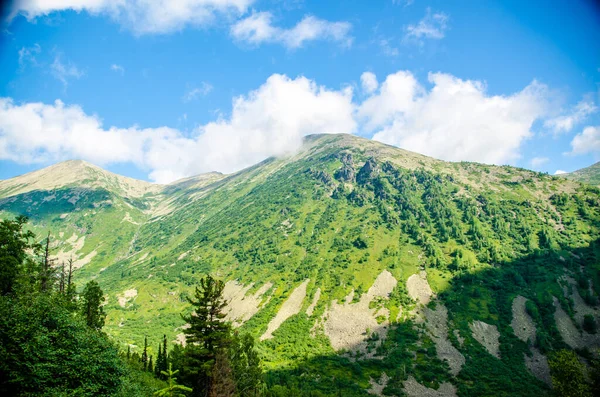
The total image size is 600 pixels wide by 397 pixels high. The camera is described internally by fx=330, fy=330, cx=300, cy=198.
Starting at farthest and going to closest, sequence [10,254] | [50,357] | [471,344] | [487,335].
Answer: [487,335], [471,344], [10,254], [50,357]

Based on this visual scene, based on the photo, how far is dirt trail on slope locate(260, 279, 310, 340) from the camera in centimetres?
15312

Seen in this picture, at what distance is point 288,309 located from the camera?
16475 cm

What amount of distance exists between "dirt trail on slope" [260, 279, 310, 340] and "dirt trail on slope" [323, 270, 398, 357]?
18.3m

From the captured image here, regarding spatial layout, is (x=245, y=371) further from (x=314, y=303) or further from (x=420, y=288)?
(x=420, y=288)

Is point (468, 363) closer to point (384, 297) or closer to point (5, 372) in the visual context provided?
point (384, 297)

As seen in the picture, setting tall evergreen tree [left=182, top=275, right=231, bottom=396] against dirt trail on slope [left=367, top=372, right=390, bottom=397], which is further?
dirt trail on slope [left=367, top=372, right=390, bottom=397]

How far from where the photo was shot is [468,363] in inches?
4503

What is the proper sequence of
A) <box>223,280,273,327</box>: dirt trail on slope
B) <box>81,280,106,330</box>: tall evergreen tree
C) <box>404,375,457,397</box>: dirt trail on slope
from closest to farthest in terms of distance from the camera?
<box>81,280,106,330</box>: tall evergreen tree → <box>404,375,457,397</box>: dirt trail on slope → <box>223,280,273,327</box>: dirt trail on slope

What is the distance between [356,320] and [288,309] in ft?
119

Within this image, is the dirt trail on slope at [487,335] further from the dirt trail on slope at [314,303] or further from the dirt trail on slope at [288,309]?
the dirt trail on slope at [288,309]

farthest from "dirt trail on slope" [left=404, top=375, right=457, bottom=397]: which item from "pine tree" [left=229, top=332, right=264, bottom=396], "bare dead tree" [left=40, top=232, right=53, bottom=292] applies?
"bare dead tree" [left=40, top=232, right=53, bottom=292]

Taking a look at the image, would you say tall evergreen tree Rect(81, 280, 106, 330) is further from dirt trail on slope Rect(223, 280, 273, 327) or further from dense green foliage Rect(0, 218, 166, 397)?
dirt trail on slope Rect(223, 280, 273, 327)

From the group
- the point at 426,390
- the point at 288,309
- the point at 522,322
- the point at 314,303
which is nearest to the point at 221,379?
the point at 426,390

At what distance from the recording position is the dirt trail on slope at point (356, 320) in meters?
134
